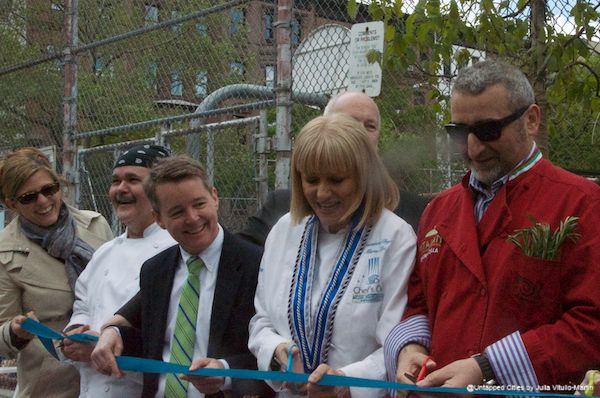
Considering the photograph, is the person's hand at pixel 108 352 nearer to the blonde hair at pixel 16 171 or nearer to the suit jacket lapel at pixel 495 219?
the blonde hair at pixel 16 171

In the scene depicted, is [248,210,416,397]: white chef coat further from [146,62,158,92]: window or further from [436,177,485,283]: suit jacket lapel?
[146,62,158,92]: window

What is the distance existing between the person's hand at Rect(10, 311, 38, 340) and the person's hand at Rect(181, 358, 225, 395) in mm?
1102

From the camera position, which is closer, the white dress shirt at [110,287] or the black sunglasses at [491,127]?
the black sunglasses at [491,127]

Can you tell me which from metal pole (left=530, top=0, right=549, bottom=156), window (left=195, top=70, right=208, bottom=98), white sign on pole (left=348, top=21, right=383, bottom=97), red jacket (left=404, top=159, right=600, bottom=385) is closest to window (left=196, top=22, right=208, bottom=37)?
window (left=195, top=70, right=208, bottom=98)

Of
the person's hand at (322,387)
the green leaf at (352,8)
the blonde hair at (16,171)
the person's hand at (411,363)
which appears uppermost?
the green leaf at (352,8)

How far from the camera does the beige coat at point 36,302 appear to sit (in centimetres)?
438

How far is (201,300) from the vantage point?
3.44m

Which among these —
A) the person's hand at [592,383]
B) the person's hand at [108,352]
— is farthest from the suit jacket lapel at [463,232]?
the person's hand at [108,352]

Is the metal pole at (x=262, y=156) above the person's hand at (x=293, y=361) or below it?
above

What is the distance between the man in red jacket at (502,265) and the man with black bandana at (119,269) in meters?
1.54

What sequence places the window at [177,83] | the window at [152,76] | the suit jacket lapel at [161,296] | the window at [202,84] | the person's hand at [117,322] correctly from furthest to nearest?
the window at [152,76] < the window at [177,83] < the window at [202,84] < the person's hand at [117,322] < the suit jacket lapel at [161,296]

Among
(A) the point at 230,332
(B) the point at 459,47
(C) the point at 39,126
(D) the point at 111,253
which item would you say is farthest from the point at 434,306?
(C) the point at 39,126

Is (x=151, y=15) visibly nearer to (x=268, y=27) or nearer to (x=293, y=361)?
(x=268, y=27)

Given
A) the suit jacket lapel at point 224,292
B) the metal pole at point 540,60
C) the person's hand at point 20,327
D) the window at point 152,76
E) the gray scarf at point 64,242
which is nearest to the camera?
the suit jacket lapel at point 224,292
